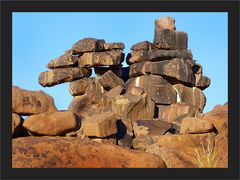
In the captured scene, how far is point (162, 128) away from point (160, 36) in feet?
42.5

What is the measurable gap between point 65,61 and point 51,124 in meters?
21.8

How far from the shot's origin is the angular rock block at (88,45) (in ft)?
102

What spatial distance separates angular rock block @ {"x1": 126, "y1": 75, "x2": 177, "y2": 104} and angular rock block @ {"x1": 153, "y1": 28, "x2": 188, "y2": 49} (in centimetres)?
215

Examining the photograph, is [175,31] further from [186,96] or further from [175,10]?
[175,10]

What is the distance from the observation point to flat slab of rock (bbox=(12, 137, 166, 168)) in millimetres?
8148

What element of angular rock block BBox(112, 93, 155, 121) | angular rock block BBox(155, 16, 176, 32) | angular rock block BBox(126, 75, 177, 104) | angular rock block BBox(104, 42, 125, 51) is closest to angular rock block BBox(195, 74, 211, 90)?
angular rock block BBox(126, 75, 177, 104)

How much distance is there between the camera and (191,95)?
3200 cm

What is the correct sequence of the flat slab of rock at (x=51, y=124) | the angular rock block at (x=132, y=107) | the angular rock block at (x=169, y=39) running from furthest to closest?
1. the angular rock block at (x=169, y=39)
2. the angular rock block at (x=132, y=107)
3. the flat slab of rock at (x=51, y=124)

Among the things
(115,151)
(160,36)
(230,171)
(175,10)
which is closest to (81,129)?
(115,151)

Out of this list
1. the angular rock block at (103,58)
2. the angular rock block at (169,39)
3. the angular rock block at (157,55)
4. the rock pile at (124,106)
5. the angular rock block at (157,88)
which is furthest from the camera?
the angular rock block at (169,39)

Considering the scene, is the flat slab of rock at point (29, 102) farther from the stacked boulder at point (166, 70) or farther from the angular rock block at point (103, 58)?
the angular rock block at point (103, 58)

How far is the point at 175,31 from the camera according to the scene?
31875 millimetres

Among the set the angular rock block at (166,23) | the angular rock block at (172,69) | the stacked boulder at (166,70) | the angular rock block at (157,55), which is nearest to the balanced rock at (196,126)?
the stacked boulder at (166,70)

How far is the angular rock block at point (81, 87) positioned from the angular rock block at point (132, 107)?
7.34m
